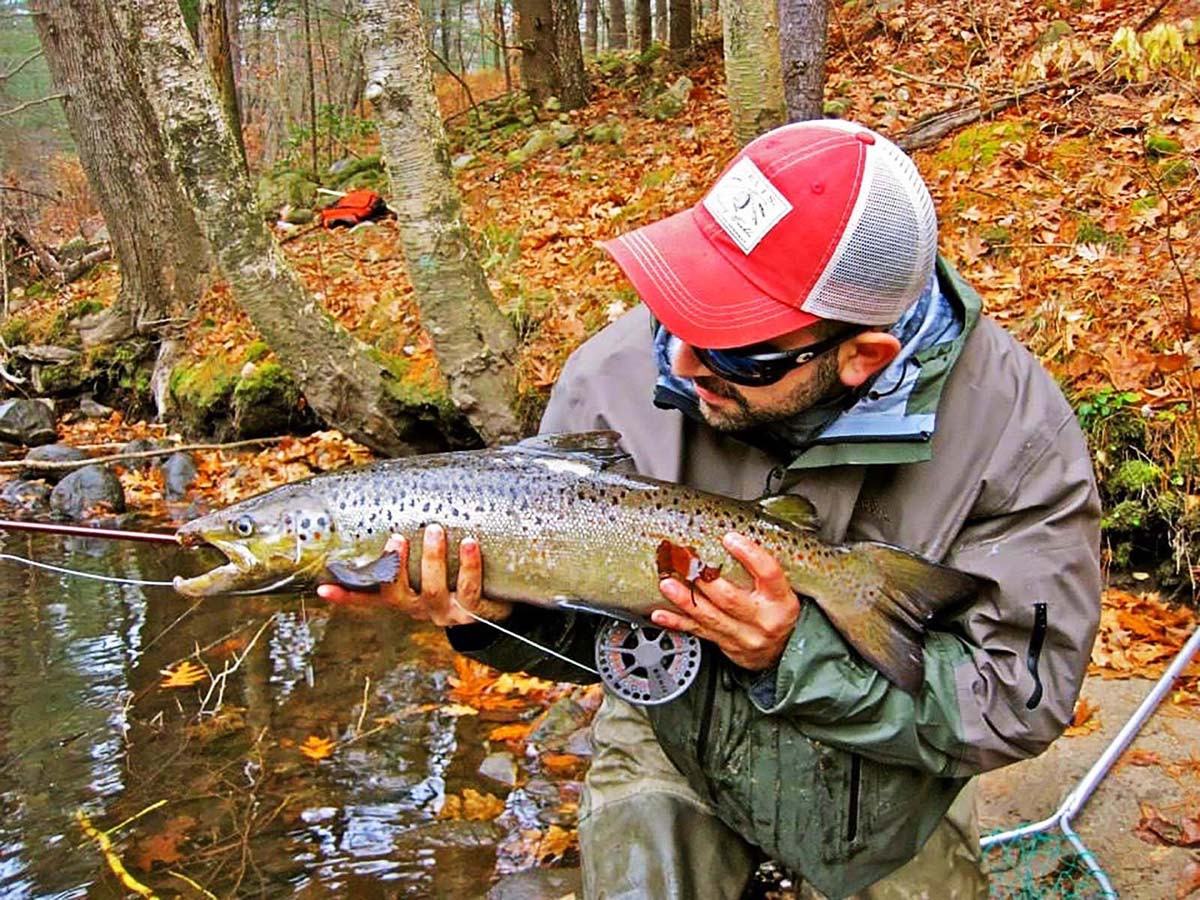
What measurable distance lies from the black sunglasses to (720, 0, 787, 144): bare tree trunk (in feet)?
17.4

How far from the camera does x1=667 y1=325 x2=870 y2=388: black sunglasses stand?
8.05 feet

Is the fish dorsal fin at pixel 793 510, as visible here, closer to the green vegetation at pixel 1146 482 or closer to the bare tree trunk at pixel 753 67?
the green vegetation at pixel 1146 482

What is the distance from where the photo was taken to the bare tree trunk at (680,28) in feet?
53.1

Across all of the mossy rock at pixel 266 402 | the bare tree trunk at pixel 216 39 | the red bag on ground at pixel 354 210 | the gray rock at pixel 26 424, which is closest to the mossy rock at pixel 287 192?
Result: the red bag on ground at pixel 354 210

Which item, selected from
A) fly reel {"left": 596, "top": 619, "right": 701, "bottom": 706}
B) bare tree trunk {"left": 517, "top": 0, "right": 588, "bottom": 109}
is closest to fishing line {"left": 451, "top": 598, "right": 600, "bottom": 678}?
fly reel {"left": 596, "top": 619, "right": 701, "bottom": 706}

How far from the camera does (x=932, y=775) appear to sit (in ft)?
8.87

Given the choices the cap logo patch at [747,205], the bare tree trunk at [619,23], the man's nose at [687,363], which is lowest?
the man's nose at [687,363]

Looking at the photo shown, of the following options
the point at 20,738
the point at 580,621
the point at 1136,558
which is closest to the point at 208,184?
the point at 20,738

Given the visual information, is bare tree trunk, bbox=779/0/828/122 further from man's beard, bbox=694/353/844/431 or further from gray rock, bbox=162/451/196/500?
man's beard, bbox=694/353/844/431

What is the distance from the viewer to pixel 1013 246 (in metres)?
7.54

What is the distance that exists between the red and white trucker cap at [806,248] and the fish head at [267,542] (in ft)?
3.38

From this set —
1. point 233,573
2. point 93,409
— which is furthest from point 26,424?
point 233,573

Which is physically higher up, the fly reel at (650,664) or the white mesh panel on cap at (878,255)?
the white mesh panel on cap at (878,255)

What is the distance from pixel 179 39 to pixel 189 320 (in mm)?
6049
